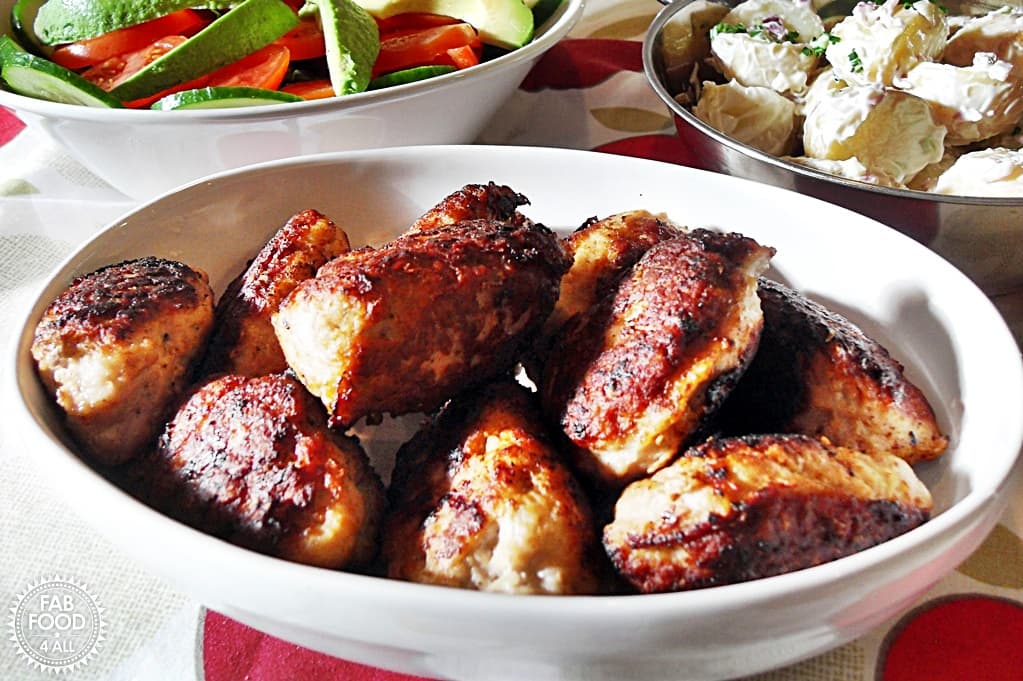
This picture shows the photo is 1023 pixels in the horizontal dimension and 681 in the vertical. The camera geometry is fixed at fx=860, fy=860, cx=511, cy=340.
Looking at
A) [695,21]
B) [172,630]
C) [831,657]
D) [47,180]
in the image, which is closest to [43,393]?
[172,630]

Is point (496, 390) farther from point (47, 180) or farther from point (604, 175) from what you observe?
point (47, 180)

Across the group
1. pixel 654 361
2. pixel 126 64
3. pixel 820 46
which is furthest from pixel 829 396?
pixel 126 64

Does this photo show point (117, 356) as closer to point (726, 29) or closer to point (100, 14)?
point (100, 14)

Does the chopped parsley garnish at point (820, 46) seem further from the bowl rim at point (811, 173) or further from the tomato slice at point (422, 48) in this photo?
the tomato slice at point (422, 48)

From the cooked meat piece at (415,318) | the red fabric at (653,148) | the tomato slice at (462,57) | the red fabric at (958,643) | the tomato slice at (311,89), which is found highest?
the cooked meat piece at (415,318)

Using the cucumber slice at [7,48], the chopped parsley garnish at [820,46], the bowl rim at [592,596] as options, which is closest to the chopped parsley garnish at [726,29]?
the chopped parsley garnish at [820,46]

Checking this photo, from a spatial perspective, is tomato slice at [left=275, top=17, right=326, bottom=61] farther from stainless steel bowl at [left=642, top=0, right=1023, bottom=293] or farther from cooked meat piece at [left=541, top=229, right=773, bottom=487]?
cooked meat piece at [left=541, top=229, right=773, bottom=487]
